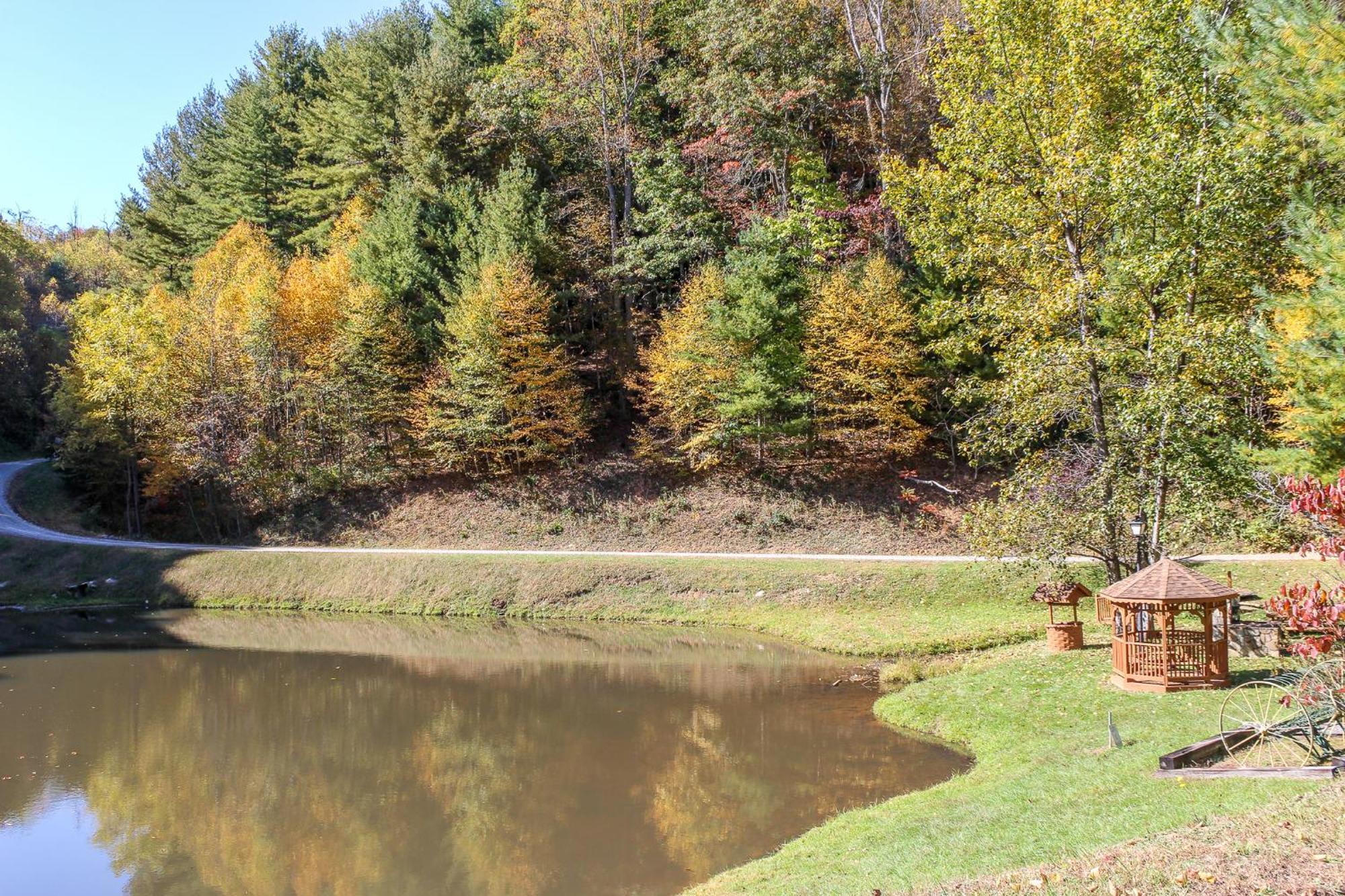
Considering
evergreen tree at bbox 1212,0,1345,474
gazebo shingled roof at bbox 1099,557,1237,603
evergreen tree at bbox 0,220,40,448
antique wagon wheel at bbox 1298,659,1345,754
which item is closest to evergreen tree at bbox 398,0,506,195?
evergreen tree at bbox 0,220,40,448

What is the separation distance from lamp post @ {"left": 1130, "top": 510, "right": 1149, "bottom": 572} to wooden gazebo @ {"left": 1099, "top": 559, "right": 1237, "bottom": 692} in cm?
227


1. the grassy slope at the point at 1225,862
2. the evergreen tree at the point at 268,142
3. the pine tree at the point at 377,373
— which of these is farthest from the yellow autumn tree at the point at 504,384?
the grassy slope at the point at 1225,862

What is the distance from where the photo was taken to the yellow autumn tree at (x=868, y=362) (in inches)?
1310

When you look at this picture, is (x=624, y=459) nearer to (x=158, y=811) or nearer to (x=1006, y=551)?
(x=1006, y=551)

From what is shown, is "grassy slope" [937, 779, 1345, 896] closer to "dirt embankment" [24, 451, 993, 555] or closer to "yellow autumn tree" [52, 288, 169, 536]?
"dirt embankment" [24, 451, 993, 555]

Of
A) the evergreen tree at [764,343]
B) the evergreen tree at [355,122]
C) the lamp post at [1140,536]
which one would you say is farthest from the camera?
the evergreen tree at [355,122]

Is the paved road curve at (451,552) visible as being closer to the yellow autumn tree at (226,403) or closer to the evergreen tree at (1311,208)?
the yellow autumn tree at (226,403)

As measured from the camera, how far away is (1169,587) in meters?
14.9

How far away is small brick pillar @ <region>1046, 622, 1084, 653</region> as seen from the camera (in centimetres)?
1870

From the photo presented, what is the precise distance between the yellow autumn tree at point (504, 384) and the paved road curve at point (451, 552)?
4972 millimetres

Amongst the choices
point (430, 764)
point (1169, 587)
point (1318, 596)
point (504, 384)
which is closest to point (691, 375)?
point (504, 384)

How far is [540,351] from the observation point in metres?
37.5

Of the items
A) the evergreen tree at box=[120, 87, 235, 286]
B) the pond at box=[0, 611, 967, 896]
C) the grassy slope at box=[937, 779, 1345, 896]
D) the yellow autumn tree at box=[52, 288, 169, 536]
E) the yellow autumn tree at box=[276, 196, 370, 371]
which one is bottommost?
the pond at box=[0, 611, 967, 896]

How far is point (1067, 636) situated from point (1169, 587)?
4.12 m
